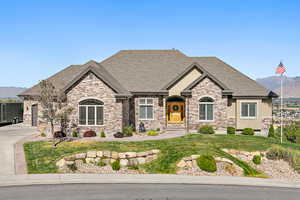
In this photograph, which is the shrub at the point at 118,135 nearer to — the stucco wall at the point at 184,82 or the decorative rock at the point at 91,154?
the decorative rock at the point at 91,154

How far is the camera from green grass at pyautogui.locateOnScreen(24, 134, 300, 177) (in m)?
17.2

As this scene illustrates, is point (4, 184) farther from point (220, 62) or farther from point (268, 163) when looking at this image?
point (220, 62)

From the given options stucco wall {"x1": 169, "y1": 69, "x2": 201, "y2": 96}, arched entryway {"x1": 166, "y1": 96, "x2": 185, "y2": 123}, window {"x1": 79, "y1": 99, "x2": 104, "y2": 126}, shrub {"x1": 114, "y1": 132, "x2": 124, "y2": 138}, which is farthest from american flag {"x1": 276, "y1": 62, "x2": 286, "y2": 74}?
window {"x1": 79, "y1": 99, "x2": 104, "y2": 126}

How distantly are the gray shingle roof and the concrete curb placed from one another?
15.9 m

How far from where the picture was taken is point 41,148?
66.6 feet

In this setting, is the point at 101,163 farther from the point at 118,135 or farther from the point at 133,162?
the point at 118,135

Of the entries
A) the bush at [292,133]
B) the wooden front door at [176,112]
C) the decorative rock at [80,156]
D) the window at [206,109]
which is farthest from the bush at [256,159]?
the wooden front door at [176,112]

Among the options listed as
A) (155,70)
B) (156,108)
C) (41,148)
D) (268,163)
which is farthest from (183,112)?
(41,148)

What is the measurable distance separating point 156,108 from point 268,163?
45.8 feet

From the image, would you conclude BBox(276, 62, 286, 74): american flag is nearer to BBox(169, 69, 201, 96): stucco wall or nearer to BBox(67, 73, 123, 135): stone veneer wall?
BBox(169, 69, 201, 96): stucco wall

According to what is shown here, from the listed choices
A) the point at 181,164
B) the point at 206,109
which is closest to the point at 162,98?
the point at 206,109

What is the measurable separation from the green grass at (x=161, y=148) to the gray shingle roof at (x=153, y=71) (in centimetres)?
933

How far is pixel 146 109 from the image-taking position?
30.6 metres

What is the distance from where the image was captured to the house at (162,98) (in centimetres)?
2620
